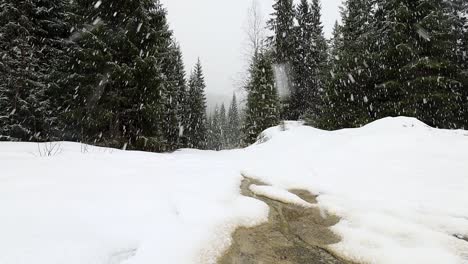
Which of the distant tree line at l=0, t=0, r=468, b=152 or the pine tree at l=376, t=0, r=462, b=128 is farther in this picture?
the pine tree at l=376, t=0, r=462, b=128

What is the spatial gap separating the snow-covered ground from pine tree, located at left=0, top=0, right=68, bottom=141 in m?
8.46

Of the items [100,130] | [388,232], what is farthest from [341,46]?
[388,232]

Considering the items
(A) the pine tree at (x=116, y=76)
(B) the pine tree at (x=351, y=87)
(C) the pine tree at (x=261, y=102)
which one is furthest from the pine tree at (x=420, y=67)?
(A) the pine tree at (x=116, y=76)

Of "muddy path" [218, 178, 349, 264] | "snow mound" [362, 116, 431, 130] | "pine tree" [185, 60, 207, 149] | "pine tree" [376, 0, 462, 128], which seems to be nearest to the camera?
"muddy path" [218, 178, 349, 264]

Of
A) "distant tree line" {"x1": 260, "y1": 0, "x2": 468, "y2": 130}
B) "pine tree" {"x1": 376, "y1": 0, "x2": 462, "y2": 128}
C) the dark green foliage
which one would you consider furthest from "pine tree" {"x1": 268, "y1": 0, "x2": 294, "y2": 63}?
"pine tree" {"x1": 376, "y1": 0, "x2": 462, "y2": 128}

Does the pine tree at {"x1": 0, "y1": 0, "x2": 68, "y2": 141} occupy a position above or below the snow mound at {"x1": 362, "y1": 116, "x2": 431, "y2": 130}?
above

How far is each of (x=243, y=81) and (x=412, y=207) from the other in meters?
22.9

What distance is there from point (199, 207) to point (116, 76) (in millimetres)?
9889

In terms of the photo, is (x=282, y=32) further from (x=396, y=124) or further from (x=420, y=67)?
(x=396, y=124)

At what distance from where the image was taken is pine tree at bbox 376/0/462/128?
46.6 ft

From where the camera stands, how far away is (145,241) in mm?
2449

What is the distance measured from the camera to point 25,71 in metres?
11.8

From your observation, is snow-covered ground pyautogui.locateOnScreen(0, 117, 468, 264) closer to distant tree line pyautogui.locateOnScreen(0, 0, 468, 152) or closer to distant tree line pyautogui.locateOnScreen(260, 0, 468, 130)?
distant tree line pyautogui.locateOnScreen(0, 0, 468, 152)

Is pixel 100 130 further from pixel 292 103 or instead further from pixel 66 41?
pixel 292 103
